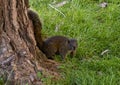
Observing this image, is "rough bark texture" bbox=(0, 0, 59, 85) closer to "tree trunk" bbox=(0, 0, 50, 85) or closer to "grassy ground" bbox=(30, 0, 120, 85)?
"tree trunk" bbox=(0, 0, 50, 85)

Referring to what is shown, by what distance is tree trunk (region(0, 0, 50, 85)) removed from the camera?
368 cm

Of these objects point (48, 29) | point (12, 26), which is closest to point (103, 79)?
point (12, 26)

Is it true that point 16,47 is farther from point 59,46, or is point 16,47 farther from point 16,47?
point 59,46

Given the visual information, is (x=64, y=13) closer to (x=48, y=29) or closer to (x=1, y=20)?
(x=48, y=29)

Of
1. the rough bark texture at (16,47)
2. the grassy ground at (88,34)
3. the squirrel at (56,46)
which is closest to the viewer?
the rough bark texture at (16,47)

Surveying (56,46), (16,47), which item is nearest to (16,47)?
(16,47)

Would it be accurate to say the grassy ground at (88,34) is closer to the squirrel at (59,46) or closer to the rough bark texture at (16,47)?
the squirrel at (59,46)

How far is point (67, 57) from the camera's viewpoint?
4.55m

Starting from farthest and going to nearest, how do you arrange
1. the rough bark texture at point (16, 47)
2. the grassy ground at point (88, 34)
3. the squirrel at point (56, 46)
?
the squirrel at point (56, 46) < the grassy ground at point (88, 34) < the rough bark texture at point (16, 47)

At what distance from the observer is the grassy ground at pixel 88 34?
390 cm

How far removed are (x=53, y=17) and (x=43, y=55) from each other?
1.35m

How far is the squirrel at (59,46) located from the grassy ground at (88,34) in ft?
0.36

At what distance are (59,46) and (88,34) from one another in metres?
0.68

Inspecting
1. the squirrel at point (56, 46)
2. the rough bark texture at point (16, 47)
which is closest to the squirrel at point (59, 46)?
the squirrel at point (56, 46)
